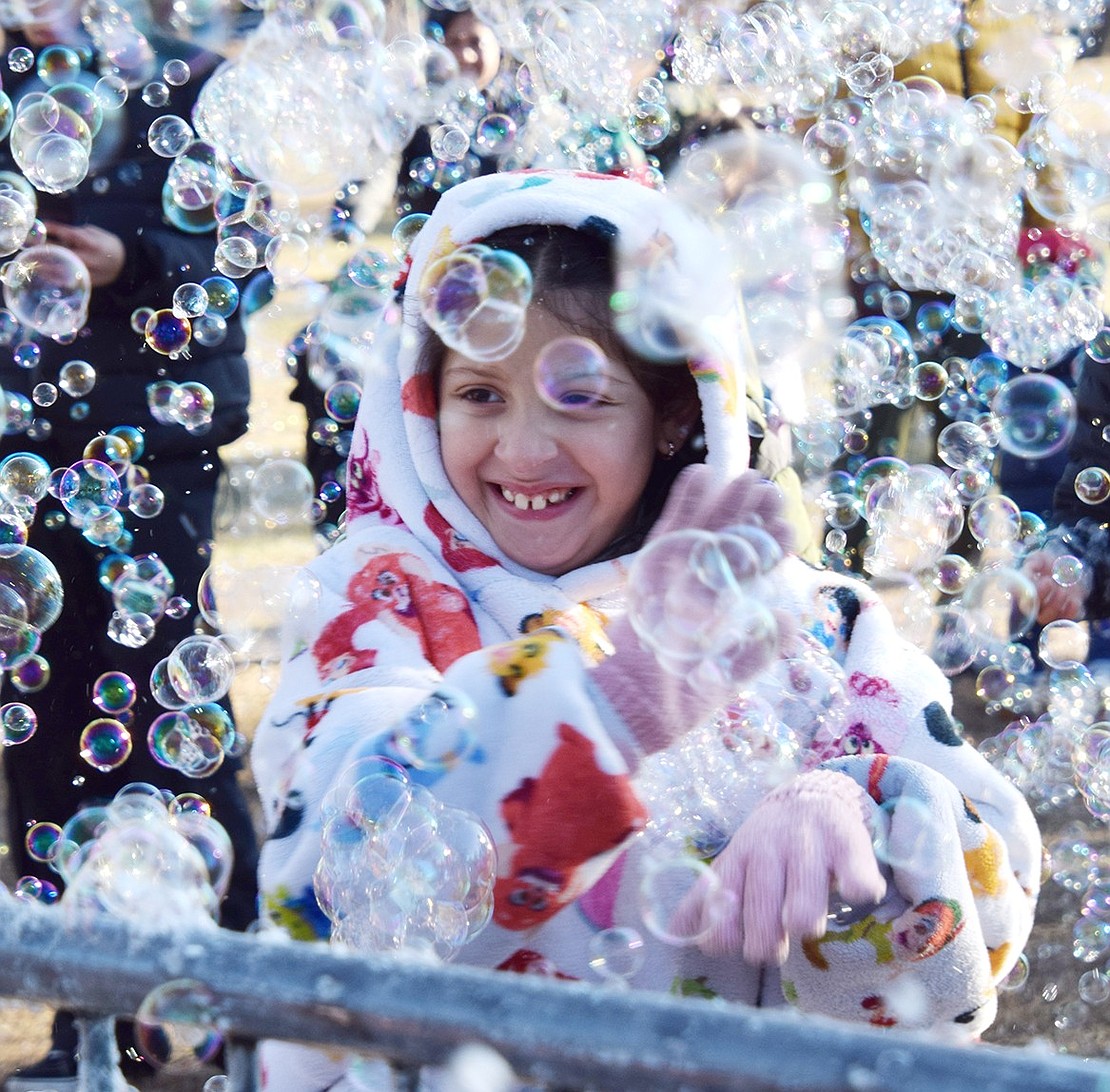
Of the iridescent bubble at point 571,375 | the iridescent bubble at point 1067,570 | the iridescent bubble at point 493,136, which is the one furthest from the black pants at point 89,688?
the iridescent bubble at point 1067,570

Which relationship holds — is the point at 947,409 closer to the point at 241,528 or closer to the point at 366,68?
the point at 366,68

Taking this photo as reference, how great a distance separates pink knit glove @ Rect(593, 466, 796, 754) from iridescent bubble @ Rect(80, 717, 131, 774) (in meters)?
1.33

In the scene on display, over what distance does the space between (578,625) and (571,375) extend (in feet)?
0.92

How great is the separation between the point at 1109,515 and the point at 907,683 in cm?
209

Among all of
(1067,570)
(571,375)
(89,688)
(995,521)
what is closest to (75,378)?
(89,688)

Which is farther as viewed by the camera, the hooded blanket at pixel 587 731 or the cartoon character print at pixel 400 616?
the cartoon character print at pixel 400 616

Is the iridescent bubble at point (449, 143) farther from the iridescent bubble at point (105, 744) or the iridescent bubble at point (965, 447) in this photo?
the iridescent bubble at point (105, 744)

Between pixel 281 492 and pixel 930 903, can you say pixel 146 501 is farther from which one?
pixel 930 903

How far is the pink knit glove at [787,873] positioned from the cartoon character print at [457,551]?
49 centimetres

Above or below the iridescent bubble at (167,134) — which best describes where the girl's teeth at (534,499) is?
below

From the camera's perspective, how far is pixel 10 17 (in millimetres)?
2711

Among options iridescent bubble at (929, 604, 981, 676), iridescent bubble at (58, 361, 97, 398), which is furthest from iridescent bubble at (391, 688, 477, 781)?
iridescent bubble at (58, 361, 97, 398)

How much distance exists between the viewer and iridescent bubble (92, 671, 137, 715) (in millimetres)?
2596

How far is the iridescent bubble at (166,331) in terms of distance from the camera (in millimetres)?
2723
